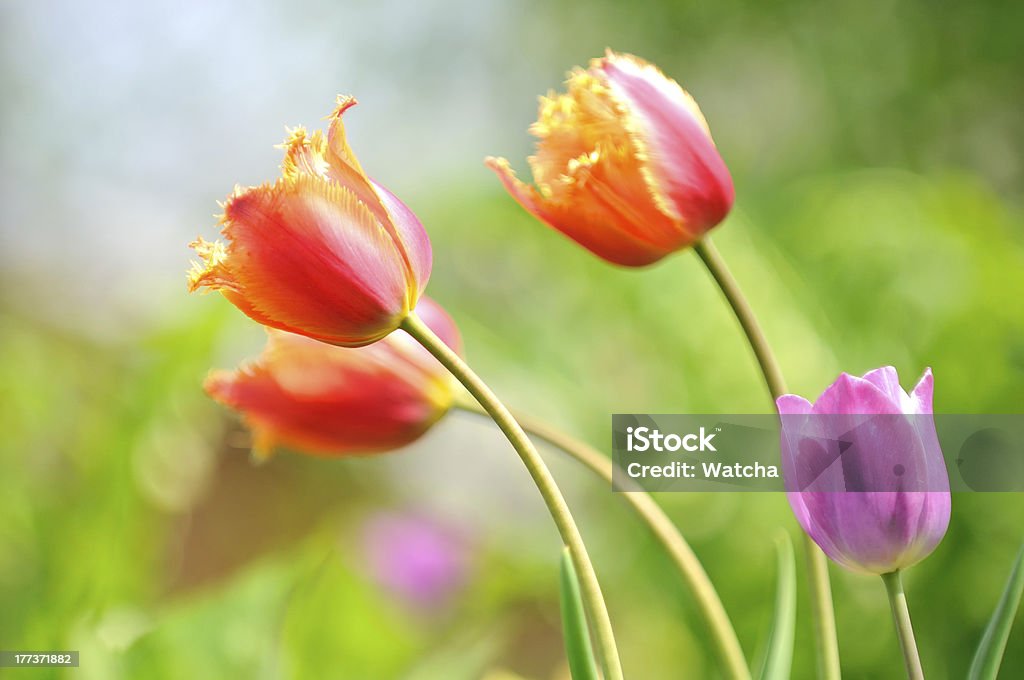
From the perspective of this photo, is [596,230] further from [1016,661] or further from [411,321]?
[1016,661]

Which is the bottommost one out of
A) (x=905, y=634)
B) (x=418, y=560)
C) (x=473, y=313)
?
(x=905, y=634)

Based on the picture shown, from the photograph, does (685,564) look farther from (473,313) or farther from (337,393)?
(473,313)

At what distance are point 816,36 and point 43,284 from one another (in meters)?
1.18

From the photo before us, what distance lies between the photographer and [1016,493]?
1.84 ft

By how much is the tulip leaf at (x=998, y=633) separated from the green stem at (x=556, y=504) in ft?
0.21

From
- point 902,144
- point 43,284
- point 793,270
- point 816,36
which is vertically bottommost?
point 793,270

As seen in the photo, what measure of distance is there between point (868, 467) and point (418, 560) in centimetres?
71

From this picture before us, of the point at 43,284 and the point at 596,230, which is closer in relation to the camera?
the point at 596,230

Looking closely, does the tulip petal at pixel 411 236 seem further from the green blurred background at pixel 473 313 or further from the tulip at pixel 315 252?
the green blurred background at pixel 473 313

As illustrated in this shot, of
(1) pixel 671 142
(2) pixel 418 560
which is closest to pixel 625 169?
(1) pixel 671 142

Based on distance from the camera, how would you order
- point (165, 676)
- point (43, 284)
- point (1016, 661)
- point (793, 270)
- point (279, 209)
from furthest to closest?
point (43, 284), point (793, 270), point (1016, 661), point (165, 676), point (279, 209)

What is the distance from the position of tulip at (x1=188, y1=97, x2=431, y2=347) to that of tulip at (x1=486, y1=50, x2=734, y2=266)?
0.03m

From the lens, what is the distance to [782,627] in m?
0.18

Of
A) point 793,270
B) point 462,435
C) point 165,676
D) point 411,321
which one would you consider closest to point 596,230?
point 411,321
